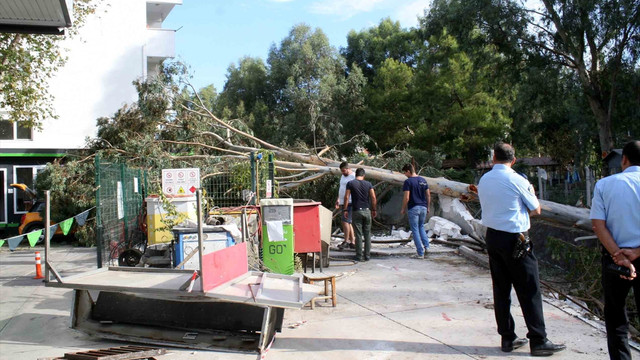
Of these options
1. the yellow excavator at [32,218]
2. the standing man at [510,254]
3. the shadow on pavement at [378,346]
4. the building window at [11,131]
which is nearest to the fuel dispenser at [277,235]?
the shadow on pavement at [378,346]

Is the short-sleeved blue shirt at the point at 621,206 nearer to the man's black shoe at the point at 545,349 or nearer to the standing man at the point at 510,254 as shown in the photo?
the standing man at the point at 510,254

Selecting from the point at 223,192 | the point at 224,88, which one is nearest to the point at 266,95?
the point at 224,88

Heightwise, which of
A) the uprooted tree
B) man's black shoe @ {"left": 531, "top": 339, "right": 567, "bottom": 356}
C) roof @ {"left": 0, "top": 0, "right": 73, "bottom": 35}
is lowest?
man's black shoe @ {"left": 531, "top": 339, "right": 567, "bottom": 356}

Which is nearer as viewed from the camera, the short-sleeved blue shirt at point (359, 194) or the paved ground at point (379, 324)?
the paved ground at point (379, 324)

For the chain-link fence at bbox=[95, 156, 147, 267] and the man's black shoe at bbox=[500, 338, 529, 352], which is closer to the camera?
the man's black shoe at bbox=[500, 338, 529, 352]

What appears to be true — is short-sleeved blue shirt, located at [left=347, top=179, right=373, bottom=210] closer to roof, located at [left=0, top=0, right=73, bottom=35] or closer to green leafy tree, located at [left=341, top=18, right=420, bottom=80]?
roof, located at [left=0, top=0, right=73, bottom=35]

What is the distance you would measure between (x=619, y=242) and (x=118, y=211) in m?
7.55

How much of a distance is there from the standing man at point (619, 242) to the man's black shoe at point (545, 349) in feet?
1.80

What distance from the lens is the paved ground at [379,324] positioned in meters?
4.73

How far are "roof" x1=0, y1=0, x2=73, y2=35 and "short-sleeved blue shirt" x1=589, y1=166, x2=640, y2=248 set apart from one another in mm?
5517

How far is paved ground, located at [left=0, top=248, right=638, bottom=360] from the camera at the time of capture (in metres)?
4.73

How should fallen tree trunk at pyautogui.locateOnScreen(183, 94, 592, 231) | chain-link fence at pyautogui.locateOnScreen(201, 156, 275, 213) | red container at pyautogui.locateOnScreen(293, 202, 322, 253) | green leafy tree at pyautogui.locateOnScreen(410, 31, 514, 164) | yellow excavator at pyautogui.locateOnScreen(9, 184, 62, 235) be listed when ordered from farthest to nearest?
green leafy tree at pyautogui.locateOnScreen(410, 31, 514, 164) → yellow excavator at pyautogui.locateOnScreen(9, 184, 62, 235) → fallen tree trunk at pyautogui.locateOnScreen(183, 94, 592, 231) → chain-link fence at pyautogui.locateOnScreen(201, 156, 275, 213) → red container at pyautogui.locateOnScreen(293, 202, 322, 253)

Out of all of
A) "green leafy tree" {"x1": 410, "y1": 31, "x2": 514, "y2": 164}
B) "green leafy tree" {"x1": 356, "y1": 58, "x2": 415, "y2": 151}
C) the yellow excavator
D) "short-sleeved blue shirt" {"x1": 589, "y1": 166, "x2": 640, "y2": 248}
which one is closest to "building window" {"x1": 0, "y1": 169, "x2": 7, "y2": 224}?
the yellow excavator

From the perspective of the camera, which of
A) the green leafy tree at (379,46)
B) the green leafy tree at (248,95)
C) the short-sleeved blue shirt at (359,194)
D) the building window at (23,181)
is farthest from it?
the green leafy tree at (248,95)
